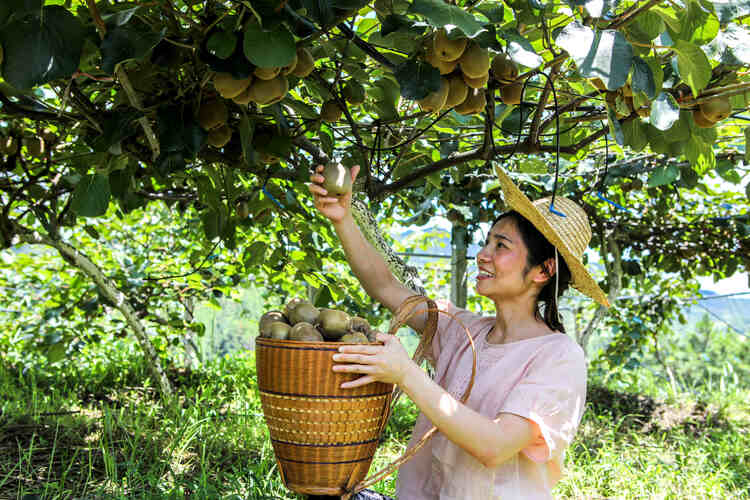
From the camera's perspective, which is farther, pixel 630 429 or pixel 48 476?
pixel 630 429

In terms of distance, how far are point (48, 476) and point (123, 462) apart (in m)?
0.36

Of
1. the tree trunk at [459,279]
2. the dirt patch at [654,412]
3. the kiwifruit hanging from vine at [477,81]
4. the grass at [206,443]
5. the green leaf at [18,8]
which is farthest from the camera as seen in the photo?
the dirt patch at [654,412]

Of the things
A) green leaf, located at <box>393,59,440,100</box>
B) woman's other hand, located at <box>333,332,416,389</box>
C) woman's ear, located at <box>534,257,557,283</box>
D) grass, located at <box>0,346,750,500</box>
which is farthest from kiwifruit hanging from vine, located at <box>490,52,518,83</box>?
grass, located at <box>0,346,750,500</box>

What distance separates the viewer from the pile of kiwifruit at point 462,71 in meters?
1.10

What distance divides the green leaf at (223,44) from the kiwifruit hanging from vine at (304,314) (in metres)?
0.46

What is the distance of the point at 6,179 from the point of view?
7.03 feet

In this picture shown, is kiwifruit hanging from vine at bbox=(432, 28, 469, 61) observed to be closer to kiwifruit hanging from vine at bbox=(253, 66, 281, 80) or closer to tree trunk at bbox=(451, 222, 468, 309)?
kiwifruit hanging from vine at bbox=(253, 66, 281, 80)

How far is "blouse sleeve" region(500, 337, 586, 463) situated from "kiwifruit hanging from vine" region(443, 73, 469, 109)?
1.86 ft

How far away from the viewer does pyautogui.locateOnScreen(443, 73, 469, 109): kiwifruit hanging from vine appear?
1215 millimetres

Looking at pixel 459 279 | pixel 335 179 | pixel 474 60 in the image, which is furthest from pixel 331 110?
pixel 459 279

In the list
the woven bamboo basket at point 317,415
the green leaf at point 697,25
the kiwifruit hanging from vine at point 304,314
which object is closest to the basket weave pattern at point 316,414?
the woven bamboo basket at point 317,415

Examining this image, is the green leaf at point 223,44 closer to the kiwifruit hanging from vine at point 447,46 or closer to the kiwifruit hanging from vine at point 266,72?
the kiwifruit hanging from vine at point 266,72

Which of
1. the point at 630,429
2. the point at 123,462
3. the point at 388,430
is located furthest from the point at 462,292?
the point at 123,462

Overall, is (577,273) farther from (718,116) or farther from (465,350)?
(718,116)
